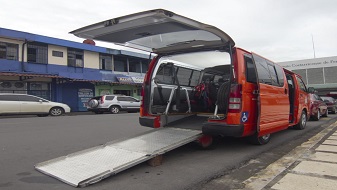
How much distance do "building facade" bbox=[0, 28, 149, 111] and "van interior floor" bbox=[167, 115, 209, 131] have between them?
16835mm

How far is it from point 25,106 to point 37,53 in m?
7.57

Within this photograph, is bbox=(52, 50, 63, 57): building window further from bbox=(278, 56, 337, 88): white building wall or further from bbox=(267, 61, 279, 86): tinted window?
bbox=(278, 56, 337, 88): white building wall

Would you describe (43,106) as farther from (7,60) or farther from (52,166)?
(52,166)

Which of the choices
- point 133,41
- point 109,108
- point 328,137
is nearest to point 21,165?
point 133,41

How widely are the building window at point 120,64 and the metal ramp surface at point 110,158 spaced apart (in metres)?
24.4

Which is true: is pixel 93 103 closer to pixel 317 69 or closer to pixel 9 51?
pixel 9 51

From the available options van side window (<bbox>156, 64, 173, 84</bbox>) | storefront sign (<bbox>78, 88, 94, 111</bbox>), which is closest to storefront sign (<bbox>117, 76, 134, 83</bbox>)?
storefront sign (<bbox>78, 88, 94, 111</bbox>)

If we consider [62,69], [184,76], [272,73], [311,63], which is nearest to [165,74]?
[184,76]

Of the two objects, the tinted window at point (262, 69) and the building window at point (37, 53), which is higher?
the building window at point (37, 53)

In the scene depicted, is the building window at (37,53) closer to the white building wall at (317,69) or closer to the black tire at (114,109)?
the black tire at (114,109)

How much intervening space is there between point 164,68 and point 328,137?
5007mm

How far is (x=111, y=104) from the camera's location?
20.9 meters

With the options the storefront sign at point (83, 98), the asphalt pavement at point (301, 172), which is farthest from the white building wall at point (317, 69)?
the asphalt pavement at point (301, 172)

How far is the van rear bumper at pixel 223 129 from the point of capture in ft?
17.7
